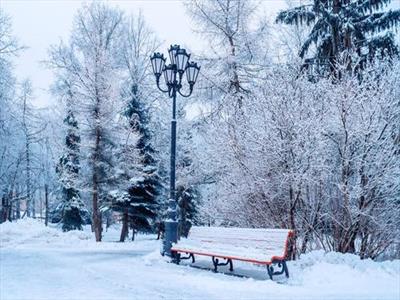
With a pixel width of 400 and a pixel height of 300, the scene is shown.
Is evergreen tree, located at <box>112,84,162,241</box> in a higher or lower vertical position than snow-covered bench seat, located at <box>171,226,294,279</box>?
higher

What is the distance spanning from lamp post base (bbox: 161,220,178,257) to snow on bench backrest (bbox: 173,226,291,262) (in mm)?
207

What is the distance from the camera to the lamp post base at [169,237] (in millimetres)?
10359

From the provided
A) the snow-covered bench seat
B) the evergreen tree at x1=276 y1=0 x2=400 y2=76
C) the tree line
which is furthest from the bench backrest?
the evergreen tree at x1=276 y1=0 x2=400 y2=76

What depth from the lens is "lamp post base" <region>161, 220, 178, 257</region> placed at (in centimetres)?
1036

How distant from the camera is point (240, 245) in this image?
8.97 m

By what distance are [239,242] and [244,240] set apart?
0.17 m

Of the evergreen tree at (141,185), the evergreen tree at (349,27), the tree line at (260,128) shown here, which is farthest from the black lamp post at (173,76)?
the evergreen tree at (141,185)

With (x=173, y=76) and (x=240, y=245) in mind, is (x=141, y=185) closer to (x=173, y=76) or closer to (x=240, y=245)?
(x=173, y=76)

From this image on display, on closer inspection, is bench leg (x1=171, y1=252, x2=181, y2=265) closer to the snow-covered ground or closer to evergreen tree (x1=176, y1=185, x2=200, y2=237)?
the snow-covered ground

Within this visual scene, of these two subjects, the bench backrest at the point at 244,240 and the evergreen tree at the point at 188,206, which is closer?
the bench backrest at the point at 244,240

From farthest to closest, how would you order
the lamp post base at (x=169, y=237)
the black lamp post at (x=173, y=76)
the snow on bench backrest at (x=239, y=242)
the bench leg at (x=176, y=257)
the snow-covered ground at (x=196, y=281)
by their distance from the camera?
the black lamp post at (x=173, y=76) < the lamp post base at (x=169, y=237) < the bench leg at (x=176, y=257) < the snow on bench backrest at (x=239, y=242) < the snow-covered ground at (x=196, y=281)

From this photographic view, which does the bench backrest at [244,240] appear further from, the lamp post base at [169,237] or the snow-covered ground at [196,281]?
the snow-covered ground at [196,281]

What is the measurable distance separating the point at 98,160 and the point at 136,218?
5.09 metres

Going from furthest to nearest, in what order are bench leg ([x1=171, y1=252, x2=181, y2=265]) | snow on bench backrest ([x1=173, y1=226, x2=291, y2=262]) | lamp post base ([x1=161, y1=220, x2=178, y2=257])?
lamp post base ([x1=161, y1=220, x2=178, y2=257]) < bench leg ([x1=171, y1=252, x2=181, y2=265]) < snow on bench backrest ([x1=173, y1=226, x2=291, y2=262])
